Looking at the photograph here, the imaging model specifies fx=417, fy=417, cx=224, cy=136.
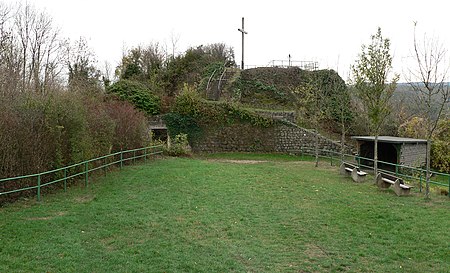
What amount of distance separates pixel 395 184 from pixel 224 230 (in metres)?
6.28

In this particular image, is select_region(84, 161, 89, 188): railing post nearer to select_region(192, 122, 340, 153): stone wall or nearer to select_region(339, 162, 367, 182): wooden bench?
select_region(339, 162, 367, 182): wooden bench

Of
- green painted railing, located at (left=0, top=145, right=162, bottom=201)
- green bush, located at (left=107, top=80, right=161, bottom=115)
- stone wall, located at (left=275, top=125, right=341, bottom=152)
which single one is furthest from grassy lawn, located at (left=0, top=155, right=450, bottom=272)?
green bush, located at (left=107, top=80, right=161, bottom=115)

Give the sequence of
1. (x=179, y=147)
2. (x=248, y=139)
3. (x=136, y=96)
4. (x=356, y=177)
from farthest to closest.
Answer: (x=136, y=96) → (x=248, y=139) → (x=179, y=147) → (x=356, y=177)

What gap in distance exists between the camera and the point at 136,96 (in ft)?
89.5

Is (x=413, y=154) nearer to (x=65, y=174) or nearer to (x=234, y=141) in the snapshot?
(x=234, y=141)

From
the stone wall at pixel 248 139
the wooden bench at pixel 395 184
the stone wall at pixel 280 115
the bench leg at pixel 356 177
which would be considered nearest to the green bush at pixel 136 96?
the stone wall at pixel 248 139

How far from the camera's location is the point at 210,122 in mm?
26953

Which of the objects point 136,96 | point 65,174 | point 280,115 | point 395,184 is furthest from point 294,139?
point 65,174

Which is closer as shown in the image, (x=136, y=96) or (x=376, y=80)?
(x=376, y=80)

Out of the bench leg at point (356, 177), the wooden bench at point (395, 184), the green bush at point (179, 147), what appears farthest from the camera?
the green bush at point (179, 147)

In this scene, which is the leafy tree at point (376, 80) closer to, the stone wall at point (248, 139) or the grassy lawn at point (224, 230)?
the grassy lawn at point (224, 230)

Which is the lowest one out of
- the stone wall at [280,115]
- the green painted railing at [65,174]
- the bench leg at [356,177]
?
the bench leg at [356,177]

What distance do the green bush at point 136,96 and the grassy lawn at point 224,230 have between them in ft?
47.3

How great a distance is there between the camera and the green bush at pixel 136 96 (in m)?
27.0
